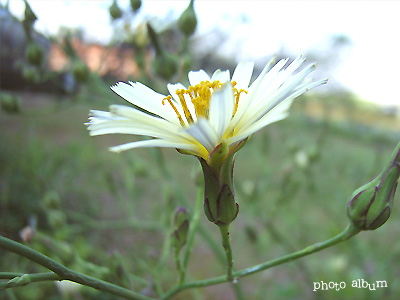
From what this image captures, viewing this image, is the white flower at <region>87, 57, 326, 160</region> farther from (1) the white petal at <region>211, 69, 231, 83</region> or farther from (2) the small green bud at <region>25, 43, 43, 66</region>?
(2) the small green bud at <region>25, 43, 43, 66</region>

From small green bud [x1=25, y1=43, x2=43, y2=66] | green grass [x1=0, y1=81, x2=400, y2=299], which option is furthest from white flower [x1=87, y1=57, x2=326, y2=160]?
small green bud [x1=25, y1=43, x2=43, y2=66]

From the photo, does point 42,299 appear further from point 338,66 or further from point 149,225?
point 338,66

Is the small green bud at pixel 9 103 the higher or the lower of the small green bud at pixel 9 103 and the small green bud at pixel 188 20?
the lower

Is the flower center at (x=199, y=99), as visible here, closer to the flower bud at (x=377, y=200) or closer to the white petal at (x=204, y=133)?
the white petal at (x=204, y=133)

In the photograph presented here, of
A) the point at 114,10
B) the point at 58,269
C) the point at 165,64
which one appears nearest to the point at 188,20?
the point at 165,64

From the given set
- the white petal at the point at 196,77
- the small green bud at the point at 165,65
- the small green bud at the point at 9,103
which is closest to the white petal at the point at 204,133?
the white petal at the point at 196,77

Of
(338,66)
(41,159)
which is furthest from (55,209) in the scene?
(338,66)
